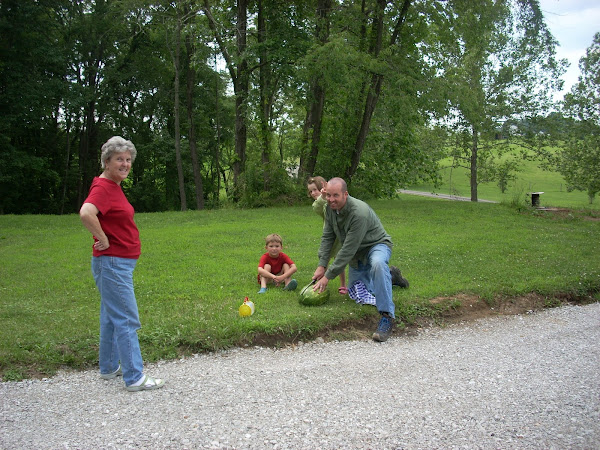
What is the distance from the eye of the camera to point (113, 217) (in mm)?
4660

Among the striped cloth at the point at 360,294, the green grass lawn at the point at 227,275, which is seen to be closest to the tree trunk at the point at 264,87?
the green grass lawn at the point at 227,275

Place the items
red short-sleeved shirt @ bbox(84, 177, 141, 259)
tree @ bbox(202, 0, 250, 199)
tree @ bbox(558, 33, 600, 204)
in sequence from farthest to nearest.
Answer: tree @ bbox(558, 33, 600, 204) → tree @ bbox(202, 0, 250, 199) → red short-sleeved shirt @ bbox(84, 177, 141, 259)

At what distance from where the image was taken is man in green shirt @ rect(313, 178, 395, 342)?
6.55 meters

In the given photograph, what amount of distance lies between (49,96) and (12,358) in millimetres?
24607

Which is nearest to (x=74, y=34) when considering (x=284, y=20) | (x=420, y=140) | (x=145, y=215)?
Result: (x=284, y=20)

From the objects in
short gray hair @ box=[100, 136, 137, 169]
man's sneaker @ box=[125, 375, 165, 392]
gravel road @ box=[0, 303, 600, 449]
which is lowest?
gravel road @ box=[0, 303, 600, 449]

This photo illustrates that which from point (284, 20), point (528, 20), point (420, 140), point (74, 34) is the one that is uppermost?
point (74, 34)

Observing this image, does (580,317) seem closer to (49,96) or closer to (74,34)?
(49,96)

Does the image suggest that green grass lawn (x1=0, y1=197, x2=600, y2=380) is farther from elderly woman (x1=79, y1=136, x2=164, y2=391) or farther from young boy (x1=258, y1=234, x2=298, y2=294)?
elderly woman (x1=79, y1=136, x2=164, y2=391)

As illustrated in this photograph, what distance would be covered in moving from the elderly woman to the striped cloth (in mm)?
3289

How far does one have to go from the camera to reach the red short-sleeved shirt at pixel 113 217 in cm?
455

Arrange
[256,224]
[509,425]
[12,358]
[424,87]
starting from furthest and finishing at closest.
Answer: [424,87], [256,224], [12,358], [509,425]

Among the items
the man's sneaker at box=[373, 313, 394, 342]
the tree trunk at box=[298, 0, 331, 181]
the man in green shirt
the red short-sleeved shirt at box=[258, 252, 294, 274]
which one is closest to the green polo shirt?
the man in green shirt

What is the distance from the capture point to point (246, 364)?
18.5ft
